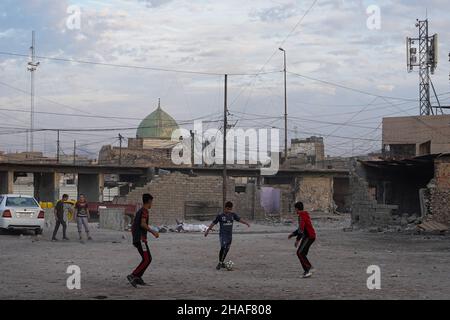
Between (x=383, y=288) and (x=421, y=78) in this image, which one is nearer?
(x=383, y=288)

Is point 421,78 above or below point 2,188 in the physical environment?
above

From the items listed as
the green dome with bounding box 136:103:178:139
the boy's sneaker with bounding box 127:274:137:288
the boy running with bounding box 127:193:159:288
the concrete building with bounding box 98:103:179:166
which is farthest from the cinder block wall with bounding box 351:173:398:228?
the green dome with bounding box 136:103:178:139

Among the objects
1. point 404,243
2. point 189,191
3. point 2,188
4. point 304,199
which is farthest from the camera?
point 304,199

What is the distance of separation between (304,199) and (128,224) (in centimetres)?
3018

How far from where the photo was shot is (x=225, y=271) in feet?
50.7

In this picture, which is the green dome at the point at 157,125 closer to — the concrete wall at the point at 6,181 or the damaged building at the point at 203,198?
the damaged building at the point at 203,198

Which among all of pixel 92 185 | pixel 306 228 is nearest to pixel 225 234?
pixel 306 228

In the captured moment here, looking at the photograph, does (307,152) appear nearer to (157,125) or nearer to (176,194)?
(157,125)

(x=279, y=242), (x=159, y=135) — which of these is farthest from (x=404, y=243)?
(x=159, y=135)

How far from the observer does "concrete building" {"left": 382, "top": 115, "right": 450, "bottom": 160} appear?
2058 inches

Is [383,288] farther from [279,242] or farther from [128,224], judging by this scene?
[128,224]

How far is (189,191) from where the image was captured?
4903 centimetres

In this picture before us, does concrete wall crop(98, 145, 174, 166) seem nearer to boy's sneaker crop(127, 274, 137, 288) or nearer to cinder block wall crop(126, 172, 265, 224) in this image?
cinder block wall crop(126, 172, 265, 224)
